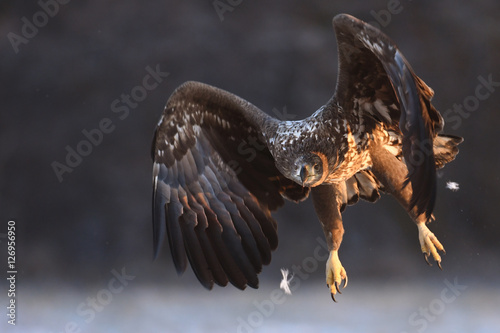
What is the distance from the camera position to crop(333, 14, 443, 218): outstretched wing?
10.8 feet

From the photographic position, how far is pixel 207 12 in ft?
22.2

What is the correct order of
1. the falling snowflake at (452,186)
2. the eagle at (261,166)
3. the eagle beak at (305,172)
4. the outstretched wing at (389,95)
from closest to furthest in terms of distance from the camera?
the outstretched wing at (389,95) → the eagle beak at (305,172) → the eagle at (261,166) → the falling snowflake at (452,186)

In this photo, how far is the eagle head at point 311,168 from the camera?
12.7ft

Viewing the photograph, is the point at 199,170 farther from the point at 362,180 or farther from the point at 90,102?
the point at 90,102

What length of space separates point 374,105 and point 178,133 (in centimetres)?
125

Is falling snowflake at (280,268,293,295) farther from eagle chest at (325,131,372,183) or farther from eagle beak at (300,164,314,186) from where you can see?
eagle beak at (300,164,314,186)

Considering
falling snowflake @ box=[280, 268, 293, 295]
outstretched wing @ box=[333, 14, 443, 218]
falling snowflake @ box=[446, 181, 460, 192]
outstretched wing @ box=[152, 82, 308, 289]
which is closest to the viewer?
outstretched wing @ box=[333, 14, 443, 218]

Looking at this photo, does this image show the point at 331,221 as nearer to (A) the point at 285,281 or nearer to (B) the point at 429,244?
(B) the point at 429,244

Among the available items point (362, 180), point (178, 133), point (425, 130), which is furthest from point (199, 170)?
point (425, 130)

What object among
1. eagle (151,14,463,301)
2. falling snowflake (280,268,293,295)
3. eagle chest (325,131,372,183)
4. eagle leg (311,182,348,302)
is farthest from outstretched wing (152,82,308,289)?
falling snowflake (280,268,293,295)

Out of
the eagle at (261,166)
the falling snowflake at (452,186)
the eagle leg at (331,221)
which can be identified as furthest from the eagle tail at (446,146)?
the falling snowflake at (452,186)

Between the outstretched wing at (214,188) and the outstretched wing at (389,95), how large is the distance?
70 centimetres

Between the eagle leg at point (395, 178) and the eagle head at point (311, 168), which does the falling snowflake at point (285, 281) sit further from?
the eagle head at point (311, 168)

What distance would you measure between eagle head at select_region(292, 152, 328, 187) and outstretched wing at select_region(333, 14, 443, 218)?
0.38 metres
